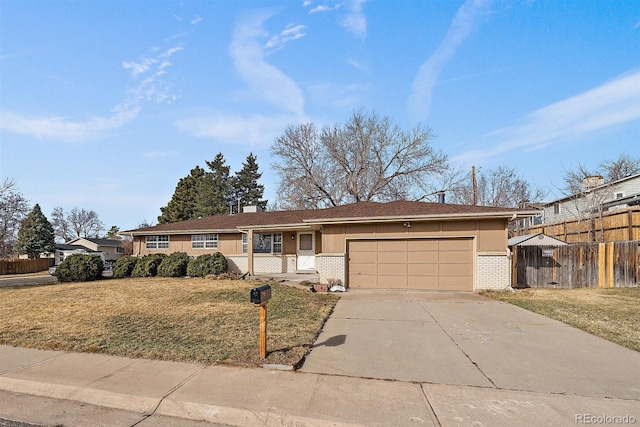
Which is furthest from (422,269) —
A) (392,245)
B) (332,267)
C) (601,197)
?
(601,197)

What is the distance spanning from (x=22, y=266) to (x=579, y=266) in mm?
43157

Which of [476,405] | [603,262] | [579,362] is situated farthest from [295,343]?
[603,262]

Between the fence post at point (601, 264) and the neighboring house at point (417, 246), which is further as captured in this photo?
the fence post at point (601, 264)

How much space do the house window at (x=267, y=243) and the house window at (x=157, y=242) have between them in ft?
19.9

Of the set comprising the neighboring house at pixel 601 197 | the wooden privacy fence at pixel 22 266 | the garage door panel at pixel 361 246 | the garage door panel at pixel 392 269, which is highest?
the neighboring house at pixel 601 197

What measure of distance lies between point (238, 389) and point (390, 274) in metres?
9.78

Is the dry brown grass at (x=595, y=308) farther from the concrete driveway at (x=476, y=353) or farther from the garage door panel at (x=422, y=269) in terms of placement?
the garage door panel at (x=422, y=269)

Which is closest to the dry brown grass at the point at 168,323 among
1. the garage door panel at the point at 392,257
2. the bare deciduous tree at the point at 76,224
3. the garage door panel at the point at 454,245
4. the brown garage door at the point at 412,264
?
the brown garage door at the point at 412,264

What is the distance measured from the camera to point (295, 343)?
5.74 m

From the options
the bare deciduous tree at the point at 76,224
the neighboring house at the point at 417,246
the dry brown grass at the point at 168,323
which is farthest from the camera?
the bare deciduous tree at the point at 76,224

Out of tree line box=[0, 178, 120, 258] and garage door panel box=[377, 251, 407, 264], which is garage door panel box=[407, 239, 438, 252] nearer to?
garage door panel box=[377, 251, 407, 264]

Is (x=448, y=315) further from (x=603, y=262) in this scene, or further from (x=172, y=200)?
(x=172, y=200)

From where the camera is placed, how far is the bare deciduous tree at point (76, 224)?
6494cm

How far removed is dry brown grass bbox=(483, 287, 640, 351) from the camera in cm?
667
